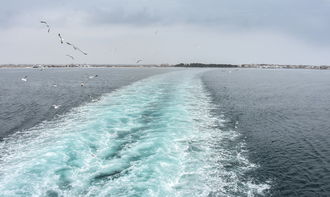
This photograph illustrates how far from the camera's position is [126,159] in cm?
1723

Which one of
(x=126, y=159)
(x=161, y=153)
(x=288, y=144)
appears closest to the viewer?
(x=126, y=159)

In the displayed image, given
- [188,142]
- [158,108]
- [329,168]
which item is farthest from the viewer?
[158,108]

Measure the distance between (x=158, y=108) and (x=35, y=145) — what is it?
1627 centimetres

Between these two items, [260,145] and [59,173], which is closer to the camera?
[59,173]

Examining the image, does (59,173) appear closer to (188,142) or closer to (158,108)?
(188,142)

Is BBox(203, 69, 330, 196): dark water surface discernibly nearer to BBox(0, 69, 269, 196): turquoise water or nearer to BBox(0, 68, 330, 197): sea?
BBox(0, 68, 330, 197): sea

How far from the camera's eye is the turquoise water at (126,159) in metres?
13.8

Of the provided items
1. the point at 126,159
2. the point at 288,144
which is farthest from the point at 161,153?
the point at 288,144

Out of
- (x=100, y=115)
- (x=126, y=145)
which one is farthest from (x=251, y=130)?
(x=100, y=115)

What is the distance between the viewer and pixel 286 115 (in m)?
33.4

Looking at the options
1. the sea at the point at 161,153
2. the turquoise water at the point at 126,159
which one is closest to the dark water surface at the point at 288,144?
the sea at the point at 161,153

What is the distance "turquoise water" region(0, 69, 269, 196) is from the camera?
13.8m

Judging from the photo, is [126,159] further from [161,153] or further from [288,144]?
[288,144]

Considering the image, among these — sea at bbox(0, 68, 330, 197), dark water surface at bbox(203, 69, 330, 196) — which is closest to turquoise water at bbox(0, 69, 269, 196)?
sea at bbox(0, 68, 330, 197)
